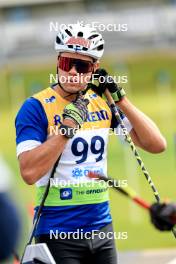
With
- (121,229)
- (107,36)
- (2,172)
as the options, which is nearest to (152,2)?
(107,36)

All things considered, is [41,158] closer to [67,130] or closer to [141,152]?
[67,130]

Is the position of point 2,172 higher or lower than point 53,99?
lower

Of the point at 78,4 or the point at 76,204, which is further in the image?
the point at 78,4

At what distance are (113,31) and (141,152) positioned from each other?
25600 mm

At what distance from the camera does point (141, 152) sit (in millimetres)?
19453

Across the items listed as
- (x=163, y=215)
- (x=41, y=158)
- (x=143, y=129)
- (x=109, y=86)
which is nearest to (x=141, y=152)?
(x=143, y=129)

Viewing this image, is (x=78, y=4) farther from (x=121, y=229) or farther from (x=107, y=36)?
(x=121, y=229)

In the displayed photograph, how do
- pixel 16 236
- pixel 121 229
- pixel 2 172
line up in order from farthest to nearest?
pixel 121 229
pixel 2 172
pixel 16 236

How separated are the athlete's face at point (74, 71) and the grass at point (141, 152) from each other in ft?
5.69

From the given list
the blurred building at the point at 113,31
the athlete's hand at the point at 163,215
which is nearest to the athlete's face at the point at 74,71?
the athlete's hand at the point at 163,215

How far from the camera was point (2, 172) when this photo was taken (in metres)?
7.82

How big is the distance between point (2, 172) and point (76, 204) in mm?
1910

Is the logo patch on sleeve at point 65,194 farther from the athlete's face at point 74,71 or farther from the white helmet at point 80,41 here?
the white helmet at point 80,41

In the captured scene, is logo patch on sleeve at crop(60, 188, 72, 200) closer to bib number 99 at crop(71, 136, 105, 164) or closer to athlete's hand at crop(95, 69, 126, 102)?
bib number 99 at crop(71, 136, 105, 164)
